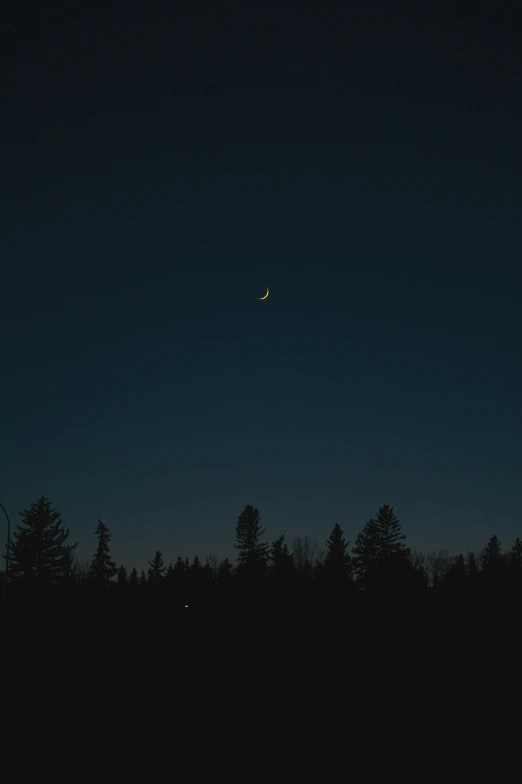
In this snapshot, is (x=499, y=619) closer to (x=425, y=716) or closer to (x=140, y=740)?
(x=425, y=716)

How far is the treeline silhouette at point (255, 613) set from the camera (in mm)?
37531

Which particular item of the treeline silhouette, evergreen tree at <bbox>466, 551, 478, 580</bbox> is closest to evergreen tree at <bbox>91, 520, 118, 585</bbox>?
the treeline silhouette

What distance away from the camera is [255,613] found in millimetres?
46406

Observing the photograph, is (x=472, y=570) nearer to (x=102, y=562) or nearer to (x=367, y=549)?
(x=367, y=549)

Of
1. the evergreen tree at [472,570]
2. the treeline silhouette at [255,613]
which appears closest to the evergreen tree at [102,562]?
the treeline silhouette at [255,613]

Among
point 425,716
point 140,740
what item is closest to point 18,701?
point 140,740

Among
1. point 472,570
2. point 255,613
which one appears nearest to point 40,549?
point 255,613

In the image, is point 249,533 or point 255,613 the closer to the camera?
point 255,613

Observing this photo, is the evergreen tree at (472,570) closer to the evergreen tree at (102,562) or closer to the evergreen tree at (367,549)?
the evergreen tree at (367,549)

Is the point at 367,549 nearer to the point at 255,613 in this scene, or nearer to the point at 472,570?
the point at 472,570

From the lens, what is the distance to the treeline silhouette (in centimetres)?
3753

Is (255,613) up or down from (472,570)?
down

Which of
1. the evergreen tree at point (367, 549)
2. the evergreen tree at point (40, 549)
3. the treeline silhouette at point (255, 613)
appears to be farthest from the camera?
the evergreen tree at point (367, 549)

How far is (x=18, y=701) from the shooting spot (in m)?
29.3
